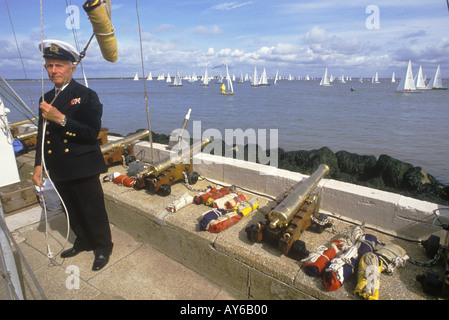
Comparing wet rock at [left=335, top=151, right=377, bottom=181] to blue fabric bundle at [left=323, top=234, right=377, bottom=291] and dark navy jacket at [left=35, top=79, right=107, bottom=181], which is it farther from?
dark navy jacket at [left=35, top=79, right=107, bottom=181]

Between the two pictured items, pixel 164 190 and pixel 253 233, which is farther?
pixel 164 190

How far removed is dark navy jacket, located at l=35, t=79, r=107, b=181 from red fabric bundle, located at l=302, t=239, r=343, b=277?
8.11ft

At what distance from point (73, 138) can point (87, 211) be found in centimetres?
88

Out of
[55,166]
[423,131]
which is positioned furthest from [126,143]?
[423,131]

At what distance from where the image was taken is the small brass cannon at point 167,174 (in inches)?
182

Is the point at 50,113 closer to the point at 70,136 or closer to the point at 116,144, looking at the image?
the point at 70,136

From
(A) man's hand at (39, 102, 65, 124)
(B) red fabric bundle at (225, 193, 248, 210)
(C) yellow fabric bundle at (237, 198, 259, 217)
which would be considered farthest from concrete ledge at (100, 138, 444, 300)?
(A) man's hand at (39, 102, 65, 124)

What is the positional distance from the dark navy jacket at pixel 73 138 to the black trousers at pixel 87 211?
170 mm

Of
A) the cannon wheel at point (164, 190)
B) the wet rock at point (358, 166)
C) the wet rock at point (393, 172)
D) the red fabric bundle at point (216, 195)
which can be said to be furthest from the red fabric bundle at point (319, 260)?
the wet rock at point (358, 166)

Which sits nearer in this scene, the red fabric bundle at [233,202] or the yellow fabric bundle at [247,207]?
the yellow fabric bundle at [247,207]

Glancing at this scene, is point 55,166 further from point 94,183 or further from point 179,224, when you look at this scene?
point 179,224

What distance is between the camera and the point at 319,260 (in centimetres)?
276

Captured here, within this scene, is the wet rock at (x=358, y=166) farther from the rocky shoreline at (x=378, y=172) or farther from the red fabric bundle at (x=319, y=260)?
the red fabric bundle at (x=319, y=260)

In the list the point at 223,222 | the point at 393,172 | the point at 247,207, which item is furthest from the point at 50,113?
the point at 393,172
